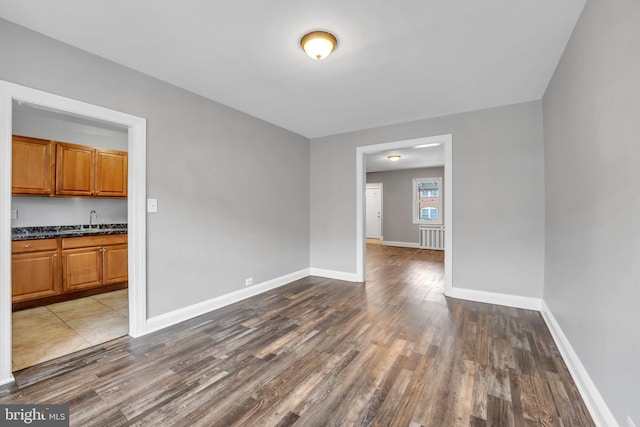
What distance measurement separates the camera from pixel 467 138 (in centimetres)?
360

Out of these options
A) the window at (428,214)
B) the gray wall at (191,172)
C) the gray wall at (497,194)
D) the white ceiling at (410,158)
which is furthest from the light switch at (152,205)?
the window at (428,214)

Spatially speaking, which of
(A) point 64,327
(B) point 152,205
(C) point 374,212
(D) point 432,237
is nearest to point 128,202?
(B) point 152,205

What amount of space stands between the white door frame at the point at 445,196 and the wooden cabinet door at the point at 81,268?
12.9 ft

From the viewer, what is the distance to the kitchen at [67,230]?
2.99 m

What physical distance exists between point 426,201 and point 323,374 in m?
7.59

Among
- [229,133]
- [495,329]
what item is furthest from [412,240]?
[229,133]

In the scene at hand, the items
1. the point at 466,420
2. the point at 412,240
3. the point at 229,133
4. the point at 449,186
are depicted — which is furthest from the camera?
the point at 412,240

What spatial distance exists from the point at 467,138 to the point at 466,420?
3253 mm

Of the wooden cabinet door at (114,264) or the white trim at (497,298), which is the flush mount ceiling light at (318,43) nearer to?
the white trim at (497,298)

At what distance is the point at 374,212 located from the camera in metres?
10.0

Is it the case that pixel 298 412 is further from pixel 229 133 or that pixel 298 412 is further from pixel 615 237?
pixel 229 133

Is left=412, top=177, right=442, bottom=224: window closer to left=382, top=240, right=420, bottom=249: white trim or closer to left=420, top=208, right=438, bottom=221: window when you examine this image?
left=420, top=208, right=438, bottom=221: window

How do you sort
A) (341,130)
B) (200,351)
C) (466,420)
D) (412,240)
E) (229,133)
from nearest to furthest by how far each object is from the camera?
(466,420)
(200,351)
(229,133)
(341,130)
(412,240)

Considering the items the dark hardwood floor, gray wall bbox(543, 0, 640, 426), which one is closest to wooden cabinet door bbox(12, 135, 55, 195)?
the dark hardwood floor
